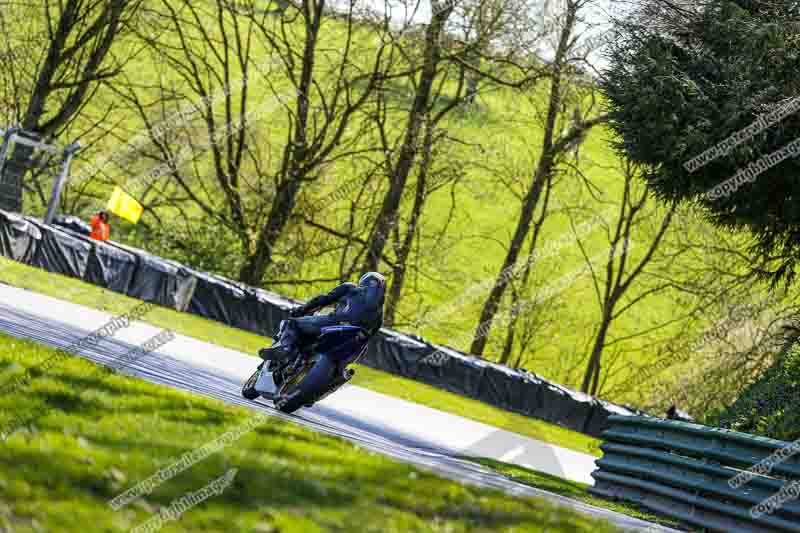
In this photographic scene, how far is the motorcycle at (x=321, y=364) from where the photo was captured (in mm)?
10984

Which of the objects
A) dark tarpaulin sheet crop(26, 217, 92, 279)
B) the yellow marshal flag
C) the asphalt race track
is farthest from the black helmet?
the yellow marshal flag

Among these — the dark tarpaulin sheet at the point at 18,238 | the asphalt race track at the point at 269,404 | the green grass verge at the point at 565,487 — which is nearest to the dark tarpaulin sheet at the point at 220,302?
the dark tarpaulin sheet at the point at 18,238

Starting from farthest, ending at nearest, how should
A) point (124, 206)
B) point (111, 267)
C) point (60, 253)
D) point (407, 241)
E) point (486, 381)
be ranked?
1. point (407, 241)
2. point (124, 206)
3. point (486, 381)
4. point (111, 267)
5. point (60, 253)

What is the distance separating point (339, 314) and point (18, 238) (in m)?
16.1

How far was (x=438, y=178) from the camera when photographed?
125 feet

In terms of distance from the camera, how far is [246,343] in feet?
77.4

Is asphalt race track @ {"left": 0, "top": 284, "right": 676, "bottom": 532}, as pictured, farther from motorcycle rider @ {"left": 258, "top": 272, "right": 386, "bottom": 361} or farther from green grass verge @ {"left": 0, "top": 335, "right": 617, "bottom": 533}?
green grass verge @ {"left": 0, "top": 335, "right": 617, "bottom": 533}

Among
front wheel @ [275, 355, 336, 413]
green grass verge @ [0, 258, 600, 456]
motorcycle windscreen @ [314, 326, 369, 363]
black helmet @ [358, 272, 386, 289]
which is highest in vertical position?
black helmet @ [358, 272, 386, 289]

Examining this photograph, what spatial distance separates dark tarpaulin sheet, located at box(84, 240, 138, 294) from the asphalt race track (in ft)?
18.8

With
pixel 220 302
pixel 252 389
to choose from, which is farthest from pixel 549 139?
pixel 252 389

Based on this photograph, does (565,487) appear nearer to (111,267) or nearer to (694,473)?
(694,473)

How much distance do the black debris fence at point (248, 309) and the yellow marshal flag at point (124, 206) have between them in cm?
646

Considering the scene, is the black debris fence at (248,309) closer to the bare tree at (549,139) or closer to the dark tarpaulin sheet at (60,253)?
the dark tarpaulin sheet at (60,253)

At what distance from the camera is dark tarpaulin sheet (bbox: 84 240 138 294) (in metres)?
25.9
